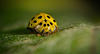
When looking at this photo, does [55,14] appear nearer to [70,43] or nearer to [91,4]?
[91,4]

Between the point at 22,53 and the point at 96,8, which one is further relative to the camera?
the point at 96,8

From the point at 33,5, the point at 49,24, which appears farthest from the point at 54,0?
the point at 49,24

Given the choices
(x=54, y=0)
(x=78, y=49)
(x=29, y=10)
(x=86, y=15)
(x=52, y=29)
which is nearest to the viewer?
(x=78, y=49)

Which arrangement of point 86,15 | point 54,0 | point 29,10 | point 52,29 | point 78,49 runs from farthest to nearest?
point 54,0 → point 29,10 → point 86,15 → point 52,29 → point 78,49

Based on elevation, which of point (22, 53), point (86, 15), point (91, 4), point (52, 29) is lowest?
point (22, 53)

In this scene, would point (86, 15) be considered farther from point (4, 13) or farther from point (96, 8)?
point (4, 13)

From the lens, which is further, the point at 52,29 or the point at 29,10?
the point at 29,10

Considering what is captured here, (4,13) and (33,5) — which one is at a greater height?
(33,5)

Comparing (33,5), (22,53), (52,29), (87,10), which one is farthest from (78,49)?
(33,5)

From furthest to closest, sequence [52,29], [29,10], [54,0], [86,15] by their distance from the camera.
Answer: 1. [54,0]
2. [29,10]
3. [86,15]
4. [52,29]
